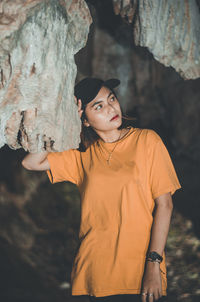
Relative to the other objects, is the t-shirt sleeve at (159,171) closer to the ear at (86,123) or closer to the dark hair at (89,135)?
the dark hair at (89,135)

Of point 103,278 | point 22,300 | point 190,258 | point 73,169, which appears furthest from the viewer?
point 190,258

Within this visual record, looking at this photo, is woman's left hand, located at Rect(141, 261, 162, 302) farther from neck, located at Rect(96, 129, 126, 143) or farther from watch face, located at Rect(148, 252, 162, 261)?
neck, located at Rect(96, 129, 126, 143)

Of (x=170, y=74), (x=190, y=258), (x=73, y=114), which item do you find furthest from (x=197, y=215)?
(x=73, y=114)

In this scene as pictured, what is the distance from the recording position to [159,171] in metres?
1.88

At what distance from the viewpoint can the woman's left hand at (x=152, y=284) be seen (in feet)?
5.81

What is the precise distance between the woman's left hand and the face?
3.13 feet

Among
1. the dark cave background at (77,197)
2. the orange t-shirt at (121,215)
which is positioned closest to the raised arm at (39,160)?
the orange t-shirt at (121,215)

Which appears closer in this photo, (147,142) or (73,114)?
(147,142)

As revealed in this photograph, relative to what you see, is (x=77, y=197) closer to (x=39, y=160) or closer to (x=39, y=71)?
(x=39, y=160)

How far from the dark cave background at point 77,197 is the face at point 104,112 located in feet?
4.36

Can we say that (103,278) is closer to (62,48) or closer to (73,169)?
(73,169)

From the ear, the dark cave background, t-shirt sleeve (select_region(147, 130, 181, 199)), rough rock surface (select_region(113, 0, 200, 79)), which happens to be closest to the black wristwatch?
t-shirt sleeve (select_region(147, 130, 181, 199))

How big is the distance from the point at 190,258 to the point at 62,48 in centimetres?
337

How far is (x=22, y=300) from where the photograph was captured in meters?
3.34
